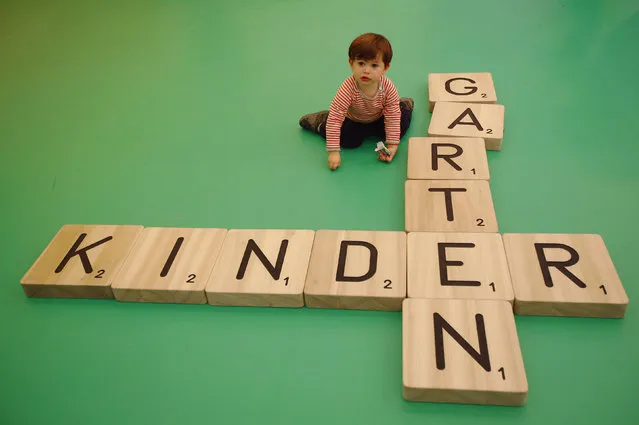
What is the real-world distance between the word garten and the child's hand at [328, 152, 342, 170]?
27 cm

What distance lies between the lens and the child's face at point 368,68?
1.60 meters

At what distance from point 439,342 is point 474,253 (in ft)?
1.00

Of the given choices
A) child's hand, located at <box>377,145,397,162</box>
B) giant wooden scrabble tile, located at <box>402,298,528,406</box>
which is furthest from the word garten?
child's hand, located at <box>377,145,397,162</box>

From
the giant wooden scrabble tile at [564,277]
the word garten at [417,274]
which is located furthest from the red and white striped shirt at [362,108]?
the giant wooden scrabble tile at [564,277]

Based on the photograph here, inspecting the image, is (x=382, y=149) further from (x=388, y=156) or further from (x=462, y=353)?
(x=462, y=353)

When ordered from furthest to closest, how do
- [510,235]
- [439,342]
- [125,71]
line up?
[125,71] → [510,235] → [439,342]

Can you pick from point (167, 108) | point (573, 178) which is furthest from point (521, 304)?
point (167, 108)

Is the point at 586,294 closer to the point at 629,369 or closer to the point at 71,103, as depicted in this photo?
the point at 629,369

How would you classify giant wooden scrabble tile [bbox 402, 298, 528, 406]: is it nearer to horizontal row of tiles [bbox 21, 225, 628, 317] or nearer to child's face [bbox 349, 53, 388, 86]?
horizontal row of tiles [bbox 21, 225, 628, 317]

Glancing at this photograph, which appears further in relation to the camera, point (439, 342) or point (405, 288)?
point (405, 288)

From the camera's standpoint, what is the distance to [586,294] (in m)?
1.26

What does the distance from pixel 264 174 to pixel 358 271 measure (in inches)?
24.3

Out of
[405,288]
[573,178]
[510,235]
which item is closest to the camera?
[405,288]

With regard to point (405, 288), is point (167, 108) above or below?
above
